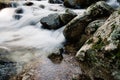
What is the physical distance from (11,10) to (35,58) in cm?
733

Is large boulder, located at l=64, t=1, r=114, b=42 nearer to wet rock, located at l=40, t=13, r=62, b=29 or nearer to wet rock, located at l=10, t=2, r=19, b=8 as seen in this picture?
wet rock, located at l=40, t=13, r=62, b=29

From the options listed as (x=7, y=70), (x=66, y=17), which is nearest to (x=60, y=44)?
(x=66, y=17)

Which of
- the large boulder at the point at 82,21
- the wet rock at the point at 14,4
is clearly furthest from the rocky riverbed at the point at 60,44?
the wet rock at the point at 14,4

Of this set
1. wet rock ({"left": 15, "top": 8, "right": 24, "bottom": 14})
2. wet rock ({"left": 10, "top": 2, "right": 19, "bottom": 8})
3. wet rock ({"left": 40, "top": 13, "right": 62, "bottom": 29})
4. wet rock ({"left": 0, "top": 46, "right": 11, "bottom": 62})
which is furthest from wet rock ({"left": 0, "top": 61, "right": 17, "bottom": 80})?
wet rock ({"left": 10, "top": 2, "right": 19, "bottom": 8})

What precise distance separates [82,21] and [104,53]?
12.0 ft

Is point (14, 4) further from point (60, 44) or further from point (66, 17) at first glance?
point (60, 44)

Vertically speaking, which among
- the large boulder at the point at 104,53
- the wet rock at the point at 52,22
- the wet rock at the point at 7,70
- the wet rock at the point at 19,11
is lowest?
the wet rock at the point at 19,11

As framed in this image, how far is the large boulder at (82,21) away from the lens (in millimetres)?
7820

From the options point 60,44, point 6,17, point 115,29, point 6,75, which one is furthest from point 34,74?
point 6,17

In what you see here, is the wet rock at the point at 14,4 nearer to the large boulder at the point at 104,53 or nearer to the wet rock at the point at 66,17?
the wet rock at the point at 66,17

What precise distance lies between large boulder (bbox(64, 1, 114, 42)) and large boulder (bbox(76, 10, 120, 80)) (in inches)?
105

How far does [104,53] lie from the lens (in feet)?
14.1

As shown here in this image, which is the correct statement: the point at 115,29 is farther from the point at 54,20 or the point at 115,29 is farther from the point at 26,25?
the point at 26,25

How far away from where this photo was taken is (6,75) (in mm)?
5668
